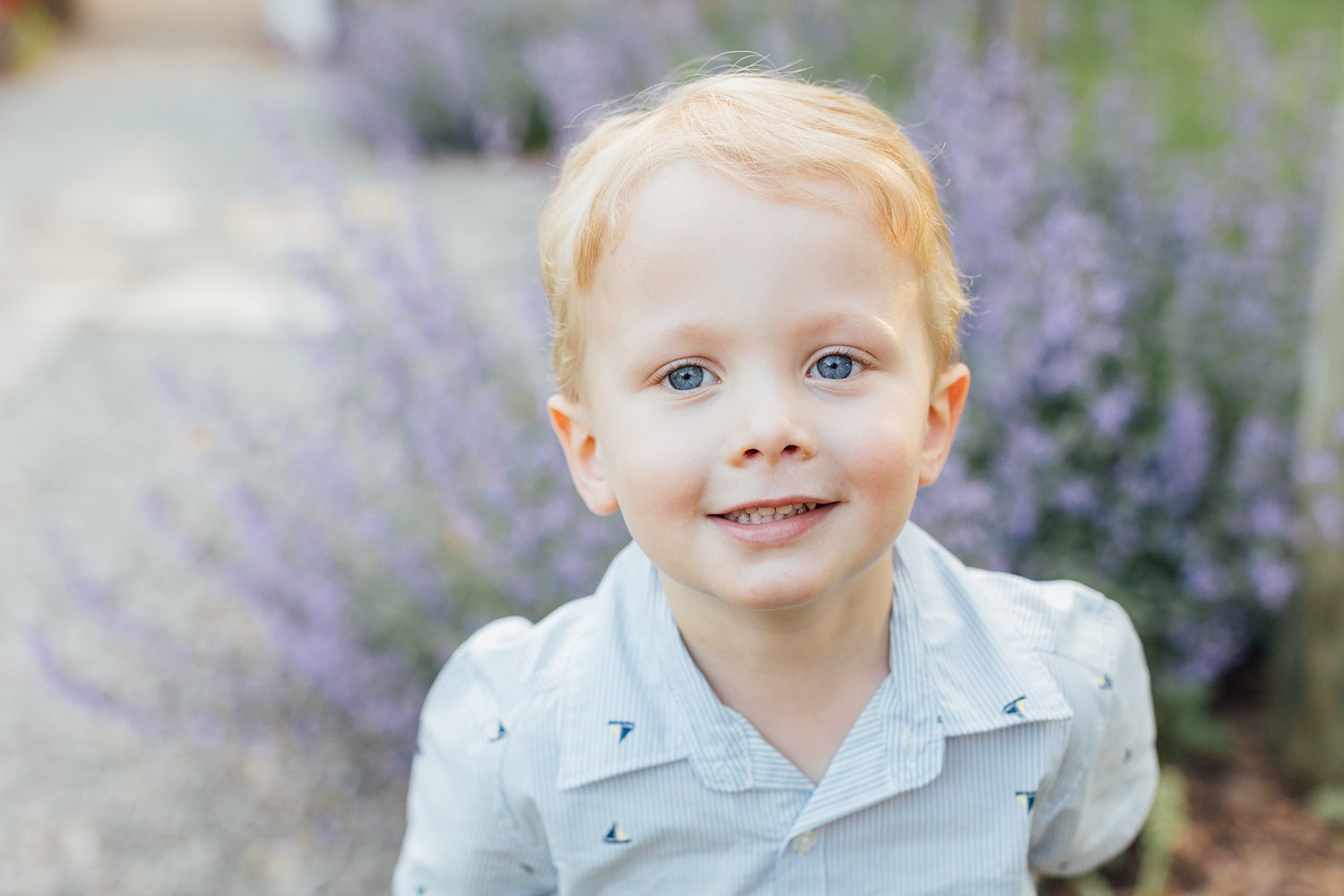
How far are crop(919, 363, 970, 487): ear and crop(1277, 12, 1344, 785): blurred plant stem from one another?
1335 mm

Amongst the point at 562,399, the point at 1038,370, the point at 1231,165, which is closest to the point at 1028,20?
the point at 1231,165

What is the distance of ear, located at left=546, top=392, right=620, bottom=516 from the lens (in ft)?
4.32

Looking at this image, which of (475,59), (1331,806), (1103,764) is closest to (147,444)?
(1331,806)

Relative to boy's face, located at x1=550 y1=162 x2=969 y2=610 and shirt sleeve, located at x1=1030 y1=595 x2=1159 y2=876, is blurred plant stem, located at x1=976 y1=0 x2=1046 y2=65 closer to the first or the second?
shirt sleeve, located at x1=1030 y1=595 x2=1159 y2=876

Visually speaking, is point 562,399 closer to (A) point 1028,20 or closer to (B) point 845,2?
(A) point 1028,20

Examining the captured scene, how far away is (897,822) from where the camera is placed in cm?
127

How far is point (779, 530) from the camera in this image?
3.64 feet

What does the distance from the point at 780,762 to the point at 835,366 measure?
393 mm

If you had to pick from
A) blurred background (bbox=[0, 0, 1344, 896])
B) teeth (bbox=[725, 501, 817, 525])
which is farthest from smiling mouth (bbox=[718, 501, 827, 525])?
blurred background (bbox=[0, 0, 1344, 896])

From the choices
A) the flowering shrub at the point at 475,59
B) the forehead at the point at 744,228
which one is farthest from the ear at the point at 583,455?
the flowering shrub at the point at 475,59

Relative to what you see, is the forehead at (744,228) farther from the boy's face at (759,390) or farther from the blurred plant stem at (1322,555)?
the blurred plant stem at (1322,555)

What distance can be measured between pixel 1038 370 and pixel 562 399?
150cm

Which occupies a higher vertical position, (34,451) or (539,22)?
(539,22)

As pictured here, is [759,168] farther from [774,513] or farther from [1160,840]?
[1160,840]
